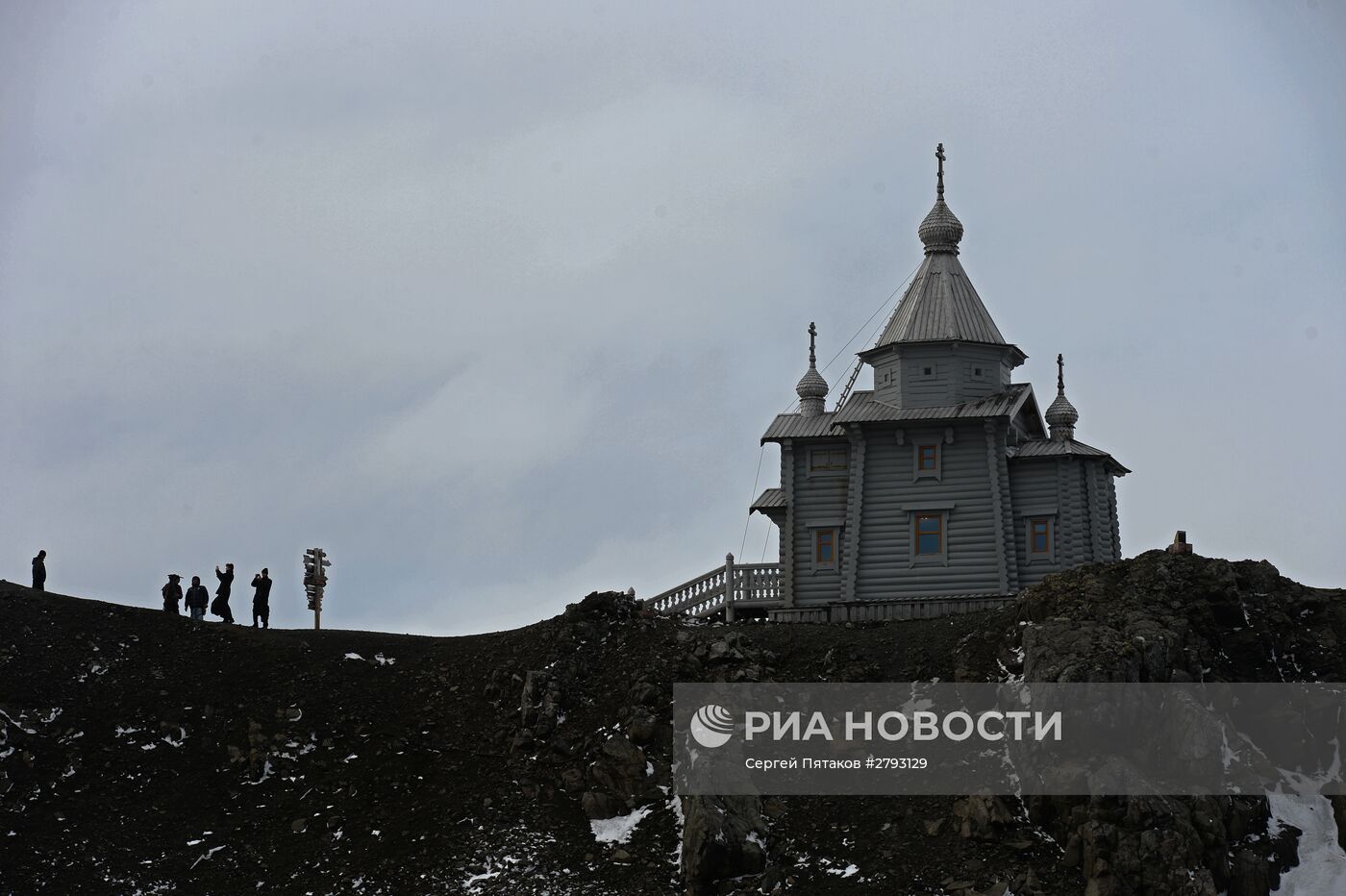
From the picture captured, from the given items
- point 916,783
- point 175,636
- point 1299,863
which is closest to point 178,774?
point 175,636

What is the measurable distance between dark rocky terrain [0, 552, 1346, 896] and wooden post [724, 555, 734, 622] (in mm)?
3731

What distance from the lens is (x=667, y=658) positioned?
53.8 m

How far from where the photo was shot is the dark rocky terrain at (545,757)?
4509 centimetres

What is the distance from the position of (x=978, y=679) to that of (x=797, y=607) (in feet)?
30.3

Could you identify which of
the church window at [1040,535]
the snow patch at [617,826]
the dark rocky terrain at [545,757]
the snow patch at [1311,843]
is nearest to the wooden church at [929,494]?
the church window at [1040,535]

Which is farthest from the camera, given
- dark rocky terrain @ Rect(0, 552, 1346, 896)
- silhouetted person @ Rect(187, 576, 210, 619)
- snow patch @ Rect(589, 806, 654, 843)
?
silhouetted person @ Rect(187, 576, 210, 619)

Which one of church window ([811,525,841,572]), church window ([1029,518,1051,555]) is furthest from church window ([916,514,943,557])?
church window ([1029,518,1051,555])

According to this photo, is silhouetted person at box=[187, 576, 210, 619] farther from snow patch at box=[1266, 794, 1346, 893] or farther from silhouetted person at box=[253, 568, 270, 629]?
snow patch at box=[1266, 794, 1346, 893]

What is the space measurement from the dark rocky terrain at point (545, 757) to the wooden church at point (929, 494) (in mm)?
4574

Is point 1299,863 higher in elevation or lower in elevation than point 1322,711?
lower

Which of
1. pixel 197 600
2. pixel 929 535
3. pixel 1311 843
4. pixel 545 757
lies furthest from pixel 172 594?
pixel 1311 843

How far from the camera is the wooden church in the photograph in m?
59.9

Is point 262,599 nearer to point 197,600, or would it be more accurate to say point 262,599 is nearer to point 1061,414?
point 197,600

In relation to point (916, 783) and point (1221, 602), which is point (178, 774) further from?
point (1221, 602)
